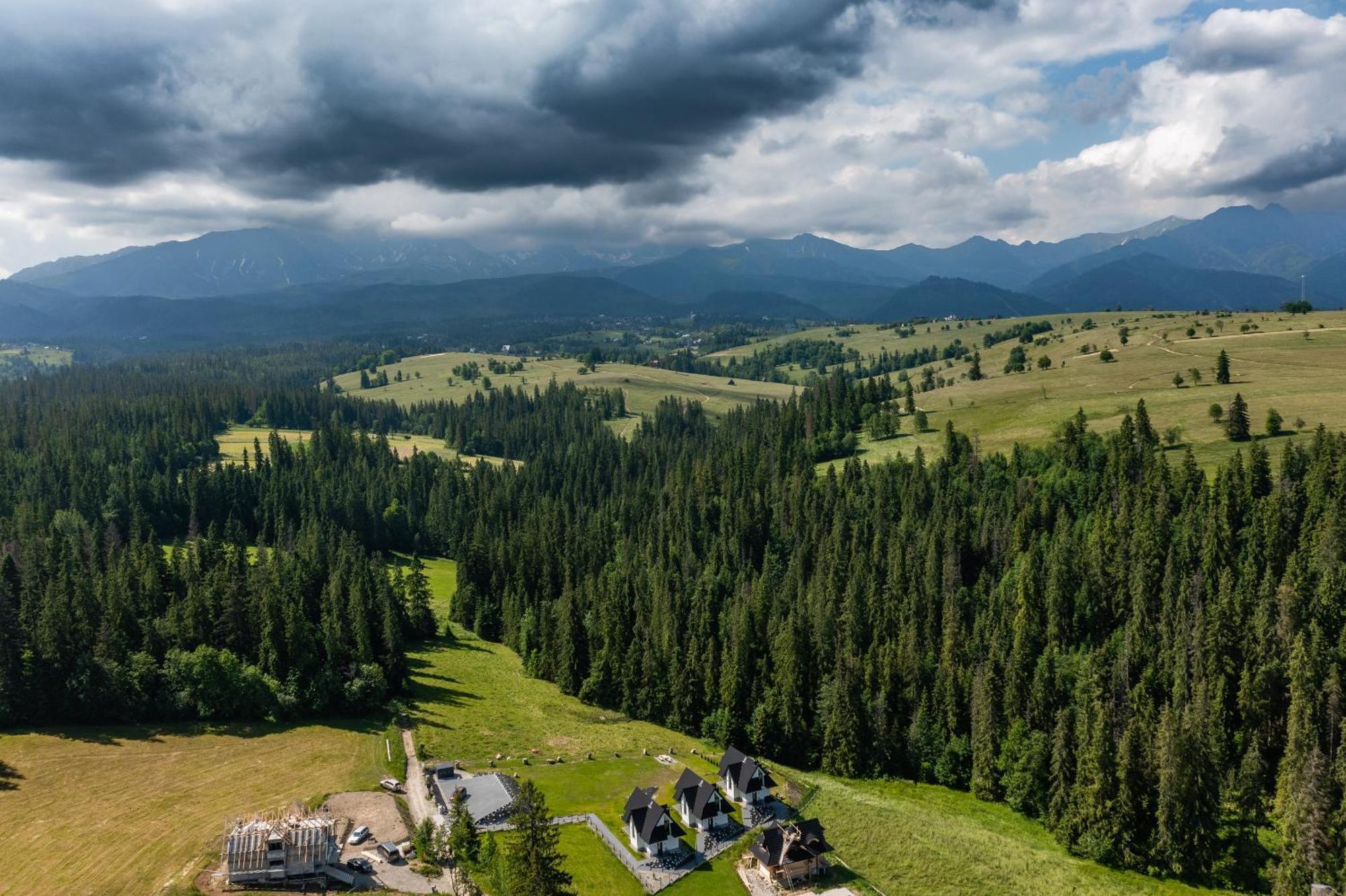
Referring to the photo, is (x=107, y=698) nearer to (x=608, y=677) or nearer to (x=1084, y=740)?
(x=608, y=677)

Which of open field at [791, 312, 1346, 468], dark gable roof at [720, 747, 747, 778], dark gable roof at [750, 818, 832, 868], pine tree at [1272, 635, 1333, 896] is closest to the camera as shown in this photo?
pine tree at [1272, 635, 1333, 896]

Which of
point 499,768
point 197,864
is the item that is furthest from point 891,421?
point 197,864

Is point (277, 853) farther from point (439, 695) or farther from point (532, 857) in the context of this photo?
point (439, 695)

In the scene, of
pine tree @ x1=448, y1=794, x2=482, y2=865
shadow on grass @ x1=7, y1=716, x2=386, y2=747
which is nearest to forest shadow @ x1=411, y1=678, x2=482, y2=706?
shadow on grass @ x1=7, y1=716, x2=386, y2=747

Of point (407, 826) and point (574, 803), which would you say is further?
point (574, 803)

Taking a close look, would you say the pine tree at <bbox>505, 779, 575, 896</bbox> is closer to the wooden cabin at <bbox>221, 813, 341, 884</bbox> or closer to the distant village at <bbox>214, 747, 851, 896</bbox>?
the distant village at <bbox>214, 747, 851, 896</bbox>
